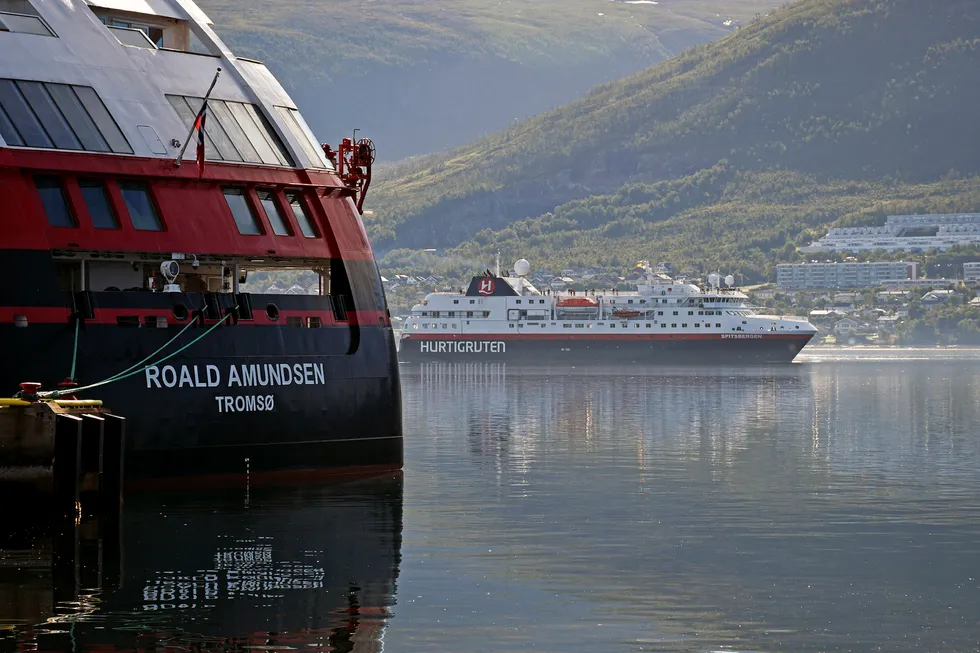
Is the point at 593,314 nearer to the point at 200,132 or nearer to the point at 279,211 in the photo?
the point at 279,211

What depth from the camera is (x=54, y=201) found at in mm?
28891

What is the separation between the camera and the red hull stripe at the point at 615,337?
14588 centimetres

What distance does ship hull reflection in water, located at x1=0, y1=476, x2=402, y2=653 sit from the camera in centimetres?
1994

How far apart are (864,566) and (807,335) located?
122920 mm

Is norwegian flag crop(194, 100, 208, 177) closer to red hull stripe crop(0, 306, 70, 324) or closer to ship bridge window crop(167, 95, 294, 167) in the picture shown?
ship bridge window crop(167, 95, 294, 167)

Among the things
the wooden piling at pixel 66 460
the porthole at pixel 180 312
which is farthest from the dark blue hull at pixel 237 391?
the wooden piling at pixel 66 460

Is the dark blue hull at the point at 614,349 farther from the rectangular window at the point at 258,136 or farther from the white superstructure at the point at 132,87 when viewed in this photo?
the rectangular window at the point at 258,136

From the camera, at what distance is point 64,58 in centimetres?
3039

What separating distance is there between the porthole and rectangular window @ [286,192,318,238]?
3424 mm

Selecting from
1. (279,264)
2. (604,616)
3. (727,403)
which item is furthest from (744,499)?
(727,403)

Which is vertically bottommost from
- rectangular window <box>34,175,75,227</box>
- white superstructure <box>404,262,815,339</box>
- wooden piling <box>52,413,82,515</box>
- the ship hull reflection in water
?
the ship hull reflection in water

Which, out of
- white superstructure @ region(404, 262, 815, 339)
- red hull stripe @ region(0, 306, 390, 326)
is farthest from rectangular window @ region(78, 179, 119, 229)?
white superstructure @ region(404, 262, 815, 339)

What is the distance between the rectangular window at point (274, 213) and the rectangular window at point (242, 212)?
38cm

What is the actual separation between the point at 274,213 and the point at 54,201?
4667 mm
